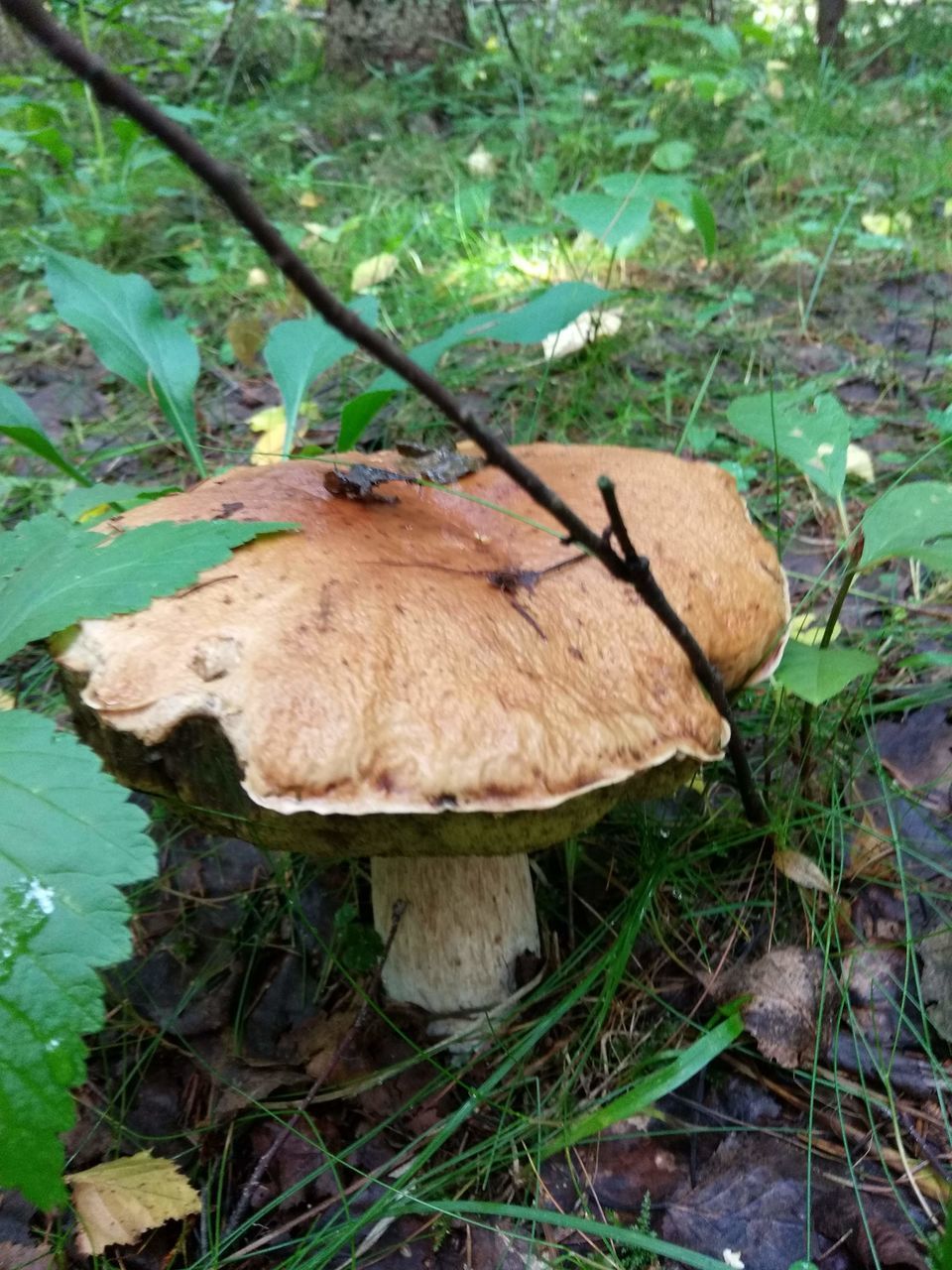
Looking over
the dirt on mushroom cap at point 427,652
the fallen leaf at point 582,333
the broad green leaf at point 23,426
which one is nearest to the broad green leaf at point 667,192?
the fallen leaf at point 582,333

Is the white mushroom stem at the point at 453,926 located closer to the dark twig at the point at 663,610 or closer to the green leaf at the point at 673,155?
the dark twig at the point at 663,610

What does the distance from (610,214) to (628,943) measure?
6.57 ft

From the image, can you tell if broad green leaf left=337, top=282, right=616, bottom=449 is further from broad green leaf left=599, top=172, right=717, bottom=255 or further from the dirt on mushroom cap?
broad green leaf left=599, top=172, right=717, bottom=255

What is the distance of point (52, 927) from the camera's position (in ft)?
3.09

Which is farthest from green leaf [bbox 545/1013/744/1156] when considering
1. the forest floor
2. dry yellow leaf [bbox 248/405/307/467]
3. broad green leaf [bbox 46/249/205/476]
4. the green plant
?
dry yellow leaf [bbox 248/405/307/467]

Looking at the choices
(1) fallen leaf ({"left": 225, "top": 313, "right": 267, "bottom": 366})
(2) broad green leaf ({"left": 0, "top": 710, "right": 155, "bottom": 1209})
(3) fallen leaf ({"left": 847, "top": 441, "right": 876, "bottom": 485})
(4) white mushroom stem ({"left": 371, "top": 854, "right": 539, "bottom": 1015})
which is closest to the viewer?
(2) broad green leaf ({"left": 0, "top": 710, "right": 155, "bottom": 1209})

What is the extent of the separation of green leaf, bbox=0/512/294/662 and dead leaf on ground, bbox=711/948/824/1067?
1.10 m

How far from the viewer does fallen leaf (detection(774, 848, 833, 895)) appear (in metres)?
1.55

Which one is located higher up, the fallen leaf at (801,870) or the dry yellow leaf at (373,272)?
the dry yellow leaf at (373,272)

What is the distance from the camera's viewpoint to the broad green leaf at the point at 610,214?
7.94 ft

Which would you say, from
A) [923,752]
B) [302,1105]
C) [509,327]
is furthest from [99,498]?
[923,752]

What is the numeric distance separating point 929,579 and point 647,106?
141 inches

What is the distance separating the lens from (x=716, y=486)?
1479 mm

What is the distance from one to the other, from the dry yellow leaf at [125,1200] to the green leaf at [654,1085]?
1.90ft
